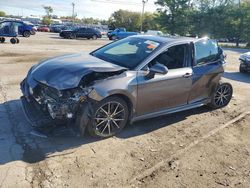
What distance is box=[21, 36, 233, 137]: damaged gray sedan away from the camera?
13.9 ft

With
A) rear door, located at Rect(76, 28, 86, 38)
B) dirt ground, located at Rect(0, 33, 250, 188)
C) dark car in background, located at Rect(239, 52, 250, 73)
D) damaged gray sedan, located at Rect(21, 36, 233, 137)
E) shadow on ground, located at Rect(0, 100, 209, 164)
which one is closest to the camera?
dirt ground, located at Rect(0, 33, 250, 188)

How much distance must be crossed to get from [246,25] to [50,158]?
42.3m

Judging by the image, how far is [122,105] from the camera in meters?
4.62

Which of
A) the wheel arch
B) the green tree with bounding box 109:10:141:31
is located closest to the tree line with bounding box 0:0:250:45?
the green tree with bounding box 109:10:141:31

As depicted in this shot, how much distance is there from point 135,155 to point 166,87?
57.2 inches

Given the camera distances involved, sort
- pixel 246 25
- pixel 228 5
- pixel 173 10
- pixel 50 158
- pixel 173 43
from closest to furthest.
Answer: pixel 50 158, pixel 173 43, pixel 246 25, pixel 228 5, pixel 173 10

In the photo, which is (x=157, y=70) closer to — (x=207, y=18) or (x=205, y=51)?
(x=205, y=51)

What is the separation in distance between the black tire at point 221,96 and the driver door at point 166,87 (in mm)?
1089

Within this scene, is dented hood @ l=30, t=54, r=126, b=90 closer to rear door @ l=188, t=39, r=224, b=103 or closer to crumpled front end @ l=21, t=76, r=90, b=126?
crumpled front end @ l=21, t=76, r=90, b=126

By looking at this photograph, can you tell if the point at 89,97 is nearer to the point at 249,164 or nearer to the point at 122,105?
the point at 122,105

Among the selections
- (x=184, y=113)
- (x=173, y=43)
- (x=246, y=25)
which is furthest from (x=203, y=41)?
(x=246, y=25)

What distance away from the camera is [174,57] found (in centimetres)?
535

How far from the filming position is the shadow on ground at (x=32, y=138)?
3.98 metres

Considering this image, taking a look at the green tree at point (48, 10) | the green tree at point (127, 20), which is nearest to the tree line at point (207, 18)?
the green tree at point (127, 20)
